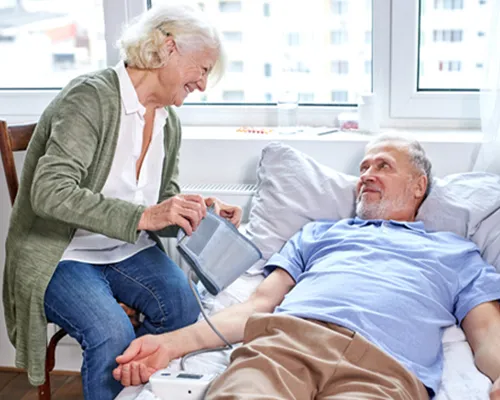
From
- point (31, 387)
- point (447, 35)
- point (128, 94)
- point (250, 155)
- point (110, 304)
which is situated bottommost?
point (31, 387)

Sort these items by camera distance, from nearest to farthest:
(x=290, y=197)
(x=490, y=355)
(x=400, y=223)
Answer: (x=490, y=355) → (x=400, y=223) → (x=290, y=197)

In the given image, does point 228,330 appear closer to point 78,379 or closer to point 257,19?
point 78,379

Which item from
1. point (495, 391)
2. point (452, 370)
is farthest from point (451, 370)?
point (495, 391)

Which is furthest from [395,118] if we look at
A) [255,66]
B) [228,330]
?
[228,330]

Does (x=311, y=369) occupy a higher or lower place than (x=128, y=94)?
lower

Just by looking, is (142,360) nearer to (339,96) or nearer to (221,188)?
(221,188)

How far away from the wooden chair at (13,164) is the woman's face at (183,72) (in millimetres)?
495

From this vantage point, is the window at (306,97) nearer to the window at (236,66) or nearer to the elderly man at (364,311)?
the window at (236,66)

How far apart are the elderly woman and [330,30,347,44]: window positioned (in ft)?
2.81

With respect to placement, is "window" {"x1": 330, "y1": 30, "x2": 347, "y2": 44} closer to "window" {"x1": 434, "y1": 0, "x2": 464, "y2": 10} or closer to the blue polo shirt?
"window" {"x1": 434, "y1": 0, "x2": 464, "y2": 10}

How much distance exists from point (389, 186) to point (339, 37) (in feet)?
2.68

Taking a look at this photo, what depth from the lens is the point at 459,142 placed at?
8.20 feet

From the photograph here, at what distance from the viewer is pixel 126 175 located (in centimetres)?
202

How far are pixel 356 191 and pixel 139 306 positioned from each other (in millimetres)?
705
